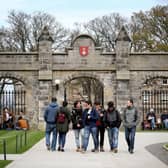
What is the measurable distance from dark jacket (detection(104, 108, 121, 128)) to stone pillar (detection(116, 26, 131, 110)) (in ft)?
43.6

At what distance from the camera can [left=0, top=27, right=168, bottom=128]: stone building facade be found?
30531mm

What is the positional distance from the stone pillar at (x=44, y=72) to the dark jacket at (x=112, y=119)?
1369 centimetres

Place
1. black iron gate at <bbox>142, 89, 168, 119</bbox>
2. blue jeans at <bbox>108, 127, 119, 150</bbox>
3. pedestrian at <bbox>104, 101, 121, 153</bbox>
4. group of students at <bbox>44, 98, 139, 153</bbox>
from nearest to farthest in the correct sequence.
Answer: blue jeans at <bbox>108, 127, 119, 150</bbox> < group of students at <bbox>44, 98, 139, 153</bbox> < pedestrian at <bbox>104, 101, 121, 153</bbox> < black iron gate at <bbox>142, 89, 168, 119</bbox>

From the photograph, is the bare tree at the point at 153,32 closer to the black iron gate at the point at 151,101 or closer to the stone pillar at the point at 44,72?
the black iron gate at the point at 151,101

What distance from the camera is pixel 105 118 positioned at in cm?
1689

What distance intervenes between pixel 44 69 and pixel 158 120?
7.88 meters

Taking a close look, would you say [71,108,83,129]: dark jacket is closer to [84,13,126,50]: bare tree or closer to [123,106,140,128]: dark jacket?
[123,106,140,128]: dark jacket

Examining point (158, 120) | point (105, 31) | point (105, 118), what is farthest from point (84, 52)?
point (105, 31)

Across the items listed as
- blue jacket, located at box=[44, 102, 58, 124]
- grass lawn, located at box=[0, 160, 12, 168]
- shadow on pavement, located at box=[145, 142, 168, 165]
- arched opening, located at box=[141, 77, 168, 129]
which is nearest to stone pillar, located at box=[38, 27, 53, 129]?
arched opening, located at box=[141, 77, 168, 129]

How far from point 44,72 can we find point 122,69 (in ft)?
15.7

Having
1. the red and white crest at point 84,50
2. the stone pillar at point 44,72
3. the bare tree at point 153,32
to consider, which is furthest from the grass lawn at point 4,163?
the bare tree at point 153,32

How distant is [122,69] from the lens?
3064 centimetres

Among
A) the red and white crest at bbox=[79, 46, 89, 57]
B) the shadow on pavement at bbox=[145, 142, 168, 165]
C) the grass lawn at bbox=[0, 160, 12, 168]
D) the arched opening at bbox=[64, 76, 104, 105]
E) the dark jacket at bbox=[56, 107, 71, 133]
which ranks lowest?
the shadow on pavement at bbox=[145, 142, 168, 165]

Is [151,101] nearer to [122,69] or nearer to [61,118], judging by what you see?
[122,69]
